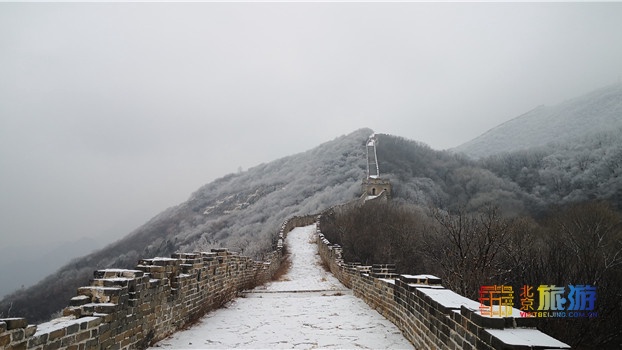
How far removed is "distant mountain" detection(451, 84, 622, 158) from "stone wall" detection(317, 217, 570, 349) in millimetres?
87201

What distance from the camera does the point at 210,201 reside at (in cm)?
9881

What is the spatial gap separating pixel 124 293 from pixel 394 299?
4.36m

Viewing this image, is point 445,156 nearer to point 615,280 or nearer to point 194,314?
point 615,280

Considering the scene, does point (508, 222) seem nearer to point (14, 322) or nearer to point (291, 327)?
point (291, 327)

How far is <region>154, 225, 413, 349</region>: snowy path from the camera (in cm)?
566

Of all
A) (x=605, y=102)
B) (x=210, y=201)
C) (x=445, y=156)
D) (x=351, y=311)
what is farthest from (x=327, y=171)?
(x=351, y=311)

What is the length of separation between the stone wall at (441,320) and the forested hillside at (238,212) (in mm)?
31944

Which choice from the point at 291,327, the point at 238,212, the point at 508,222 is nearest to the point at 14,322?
the point at 291,327

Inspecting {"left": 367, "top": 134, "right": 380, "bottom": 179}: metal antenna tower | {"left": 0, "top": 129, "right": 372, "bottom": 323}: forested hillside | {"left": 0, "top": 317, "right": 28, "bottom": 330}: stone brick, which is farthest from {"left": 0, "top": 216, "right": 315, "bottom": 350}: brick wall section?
{"left": 367, "top": 134, "right": 380, "bottom": 179}: metal antenna tower

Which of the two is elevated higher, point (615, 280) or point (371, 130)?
point (371, 130)

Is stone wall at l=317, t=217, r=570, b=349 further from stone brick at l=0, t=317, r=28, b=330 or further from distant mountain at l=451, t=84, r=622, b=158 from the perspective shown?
distant mountain at l=451, t=84, r=622, b=158

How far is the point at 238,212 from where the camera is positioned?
255 feet

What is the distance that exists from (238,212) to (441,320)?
247 ft

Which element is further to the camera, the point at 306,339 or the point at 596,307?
the point at 596,307
